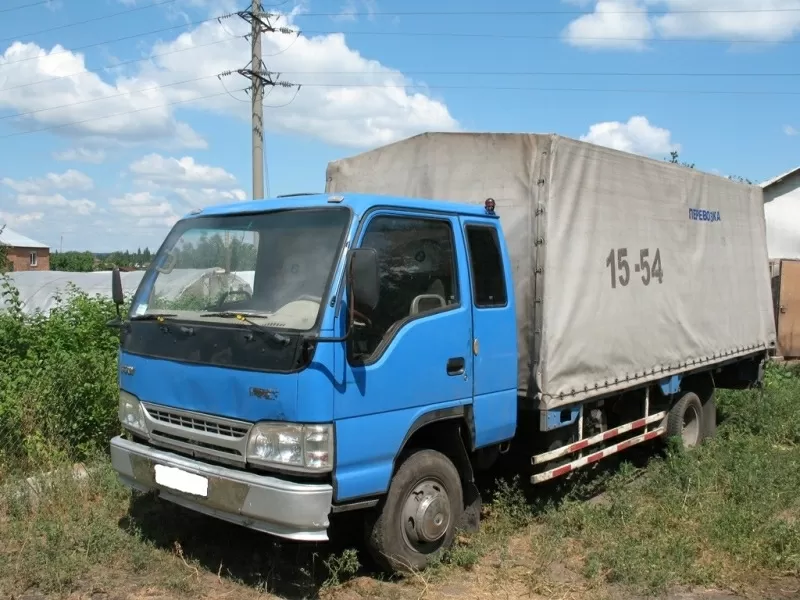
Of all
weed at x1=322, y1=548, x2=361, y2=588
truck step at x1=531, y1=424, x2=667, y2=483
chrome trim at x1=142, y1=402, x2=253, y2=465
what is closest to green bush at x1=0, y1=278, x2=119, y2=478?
chrome trim at x1=142, y1=402, x2=253, y2=465

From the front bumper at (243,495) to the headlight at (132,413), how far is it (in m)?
0.17

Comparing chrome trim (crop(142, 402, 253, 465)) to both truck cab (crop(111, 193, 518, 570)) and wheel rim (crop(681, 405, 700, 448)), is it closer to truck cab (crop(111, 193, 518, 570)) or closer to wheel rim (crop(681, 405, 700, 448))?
truck cab (crop(111, 193, 518, 570))

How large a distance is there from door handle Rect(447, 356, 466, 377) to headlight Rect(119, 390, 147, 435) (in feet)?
6.41

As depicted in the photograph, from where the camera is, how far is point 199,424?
430 centimetres

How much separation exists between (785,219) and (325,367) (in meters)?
22.9

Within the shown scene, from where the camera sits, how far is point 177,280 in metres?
4.87

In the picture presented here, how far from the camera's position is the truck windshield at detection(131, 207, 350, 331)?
416 centimetres

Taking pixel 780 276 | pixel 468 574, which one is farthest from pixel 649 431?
pixel 780 276

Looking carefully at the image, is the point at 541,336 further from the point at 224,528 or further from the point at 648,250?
the point at 224,528

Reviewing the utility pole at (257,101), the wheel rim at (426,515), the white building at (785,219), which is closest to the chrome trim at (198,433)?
the wheel rim at (426,515)

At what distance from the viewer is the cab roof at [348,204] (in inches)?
170

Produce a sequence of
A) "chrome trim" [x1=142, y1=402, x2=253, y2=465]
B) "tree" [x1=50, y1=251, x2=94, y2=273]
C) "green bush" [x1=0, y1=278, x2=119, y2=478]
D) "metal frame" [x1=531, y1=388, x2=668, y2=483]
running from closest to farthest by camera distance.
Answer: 1. "chrome trim" [x1=142, y1=402, x2=253, y2=465]
2. "metal frame" [x1=531, y1=388, x2=668, y2=483]
3. "green bush" [x1=0, y1=278, x2=119, y2=478]
4. "tree" [x1=50, y1=251, x2=94, y2=273]

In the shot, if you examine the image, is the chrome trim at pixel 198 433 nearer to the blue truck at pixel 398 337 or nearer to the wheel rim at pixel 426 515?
the blue truck at pixel 398 337

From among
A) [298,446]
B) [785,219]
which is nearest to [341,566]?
[298,446]
